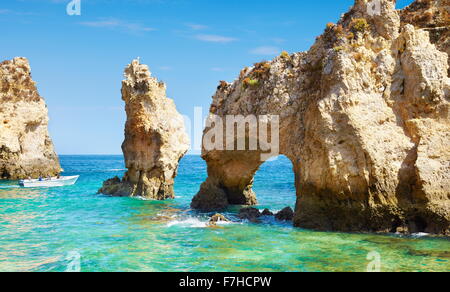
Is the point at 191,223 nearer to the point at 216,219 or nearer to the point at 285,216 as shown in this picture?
the point at 216,219

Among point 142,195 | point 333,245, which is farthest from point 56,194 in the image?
point 333,245

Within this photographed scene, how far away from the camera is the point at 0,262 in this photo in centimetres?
1496

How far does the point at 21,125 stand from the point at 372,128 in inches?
1830

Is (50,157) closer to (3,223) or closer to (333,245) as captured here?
(3,223)

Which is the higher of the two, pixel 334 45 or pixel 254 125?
pixel 334 45

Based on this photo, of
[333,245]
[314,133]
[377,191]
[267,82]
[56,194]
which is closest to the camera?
[333,245]

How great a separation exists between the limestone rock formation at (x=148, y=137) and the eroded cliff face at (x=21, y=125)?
931 inches

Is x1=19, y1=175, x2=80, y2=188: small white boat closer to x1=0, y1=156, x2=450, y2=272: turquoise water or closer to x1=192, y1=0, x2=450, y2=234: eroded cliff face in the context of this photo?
x1=0, y1=156, x2=450, y2=272: turquoise water

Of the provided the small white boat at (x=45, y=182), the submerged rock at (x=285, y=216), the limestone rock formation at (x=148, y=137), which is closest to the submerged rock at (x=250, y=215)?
the submerged rock at (x=285, y=216)

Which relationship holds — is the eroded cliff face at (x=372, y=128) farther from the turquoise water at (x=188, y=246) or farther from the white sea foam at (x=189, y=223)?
the white sea foam at (x=189, y=223)

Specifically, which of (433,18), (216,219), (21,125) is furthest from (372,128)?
(21,125)

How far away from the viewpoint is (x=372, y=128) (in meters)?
18.6

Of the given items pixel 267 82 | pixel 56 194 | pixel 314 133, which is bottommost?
pixel 56 194

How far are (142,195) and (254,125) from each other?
1461 cm
